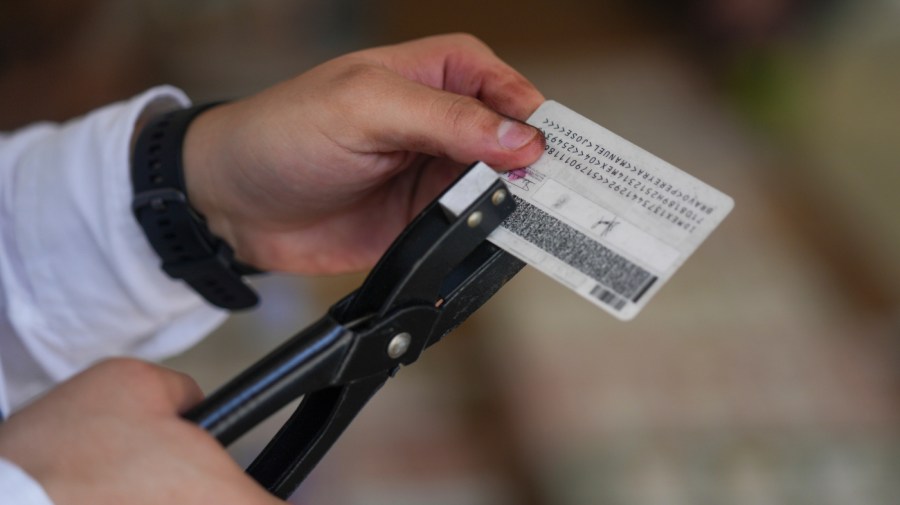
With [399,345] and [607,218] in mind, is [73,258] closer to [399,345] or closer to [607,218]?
[399,345]

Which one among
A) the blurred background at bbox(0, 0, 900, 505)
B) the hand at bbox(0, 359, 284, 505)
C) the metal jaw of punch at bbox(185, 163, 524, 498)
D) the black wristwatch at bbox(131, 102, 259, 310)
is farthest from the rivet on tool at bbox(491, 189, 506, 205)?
the blurred background at bbox(0, 0, 900, 505)

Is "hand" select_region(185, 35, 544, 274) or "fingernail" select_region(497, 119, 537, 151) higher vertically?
"fingernail" select_region(497, 119, 537, 151)

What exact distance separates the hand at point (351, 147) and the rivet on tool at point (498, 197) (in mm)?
46

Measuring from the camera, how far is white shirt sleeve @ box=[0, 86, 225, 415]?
3.33ft

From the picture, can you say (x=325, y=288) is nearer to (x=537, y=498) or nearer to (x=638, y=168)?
(x=537, y=498)

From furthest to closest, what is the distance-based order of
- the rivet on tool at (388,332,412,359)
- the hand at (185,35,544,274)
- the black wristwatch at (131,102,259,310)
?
the black wristwatch at (131,102,259,310) < the hand at (185,35,544,274) < the rivet on tool at (388,332,412,359)

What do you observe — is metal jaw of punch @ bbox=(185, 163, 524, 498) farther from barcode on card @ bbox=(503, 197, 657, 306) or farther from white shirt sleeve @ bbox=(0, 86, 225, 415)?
white shirt sleeve @ bbox=(0, 86, 225, 415)

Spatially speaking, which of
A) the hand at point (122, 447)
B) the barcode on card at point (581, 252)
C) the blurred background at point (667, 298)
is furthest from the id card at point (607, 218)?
the blurred background at point (667, 298)

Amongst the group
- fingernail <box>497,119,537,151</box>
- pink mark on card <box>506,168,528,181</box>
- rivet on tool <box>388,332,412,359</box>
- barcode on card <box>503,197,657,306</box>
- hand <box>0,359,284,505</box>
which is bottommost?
hand <box>0,359,284,505</box>

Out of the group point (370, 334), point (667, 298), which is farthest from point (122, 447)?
point (667, 298)

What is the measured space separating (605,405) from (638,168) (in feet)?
2.77

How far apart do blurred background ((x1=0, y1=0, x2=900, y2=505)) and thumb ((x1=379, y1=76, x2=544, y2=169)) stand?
0.82 metres

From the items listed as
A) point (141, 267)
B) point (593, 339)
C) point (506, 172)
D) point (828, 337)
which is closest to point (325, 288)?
point (593, 339)

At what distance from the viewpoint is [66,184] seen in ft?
3.35
